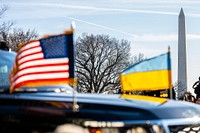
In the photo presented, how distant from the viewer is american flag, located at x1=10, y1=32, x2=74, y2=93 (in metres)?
5.04

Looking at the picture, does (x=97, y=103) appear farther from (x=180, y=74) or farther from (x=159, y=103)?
(x=180, y=74)

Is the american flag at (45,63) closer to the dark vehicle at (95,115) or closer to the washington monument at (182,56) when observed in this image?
the dark vehicle at (95,115)

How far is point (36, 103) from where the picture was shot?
4.74 m

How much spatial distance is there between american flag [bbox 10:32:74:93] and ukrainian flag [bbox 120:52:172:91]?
157 centimetres

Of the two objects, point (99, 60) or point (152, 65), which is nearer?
point (152, 65)

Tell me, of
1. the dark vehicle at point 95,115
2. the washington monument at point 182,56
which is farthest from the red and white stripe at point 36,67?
the washington monument at point 182,56

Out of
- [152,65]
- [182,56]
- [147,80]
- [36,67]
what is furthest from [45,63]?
[182,56]

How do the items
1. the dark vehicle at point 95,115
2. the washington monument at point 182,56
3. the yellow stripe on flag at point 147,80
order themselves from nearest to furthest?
the dark vehicle at point 95,115
the yellow stripe on flag at point 147,80
the washington monument at point 182,56

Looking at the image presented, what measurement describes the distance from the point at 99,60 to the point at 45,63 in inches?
2245

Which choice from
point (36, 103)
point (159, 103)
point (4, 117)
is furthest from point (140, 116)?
point (4, 117)

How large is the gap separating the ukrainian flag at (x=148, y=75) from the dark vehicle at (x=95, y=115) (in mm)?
1570

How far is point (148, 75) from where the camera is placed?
21.8 ft

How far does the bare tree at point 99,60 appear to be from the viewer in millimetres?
60594

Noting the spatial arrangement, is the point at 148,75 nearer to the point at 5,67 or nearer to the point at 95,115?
the point at 5,67
